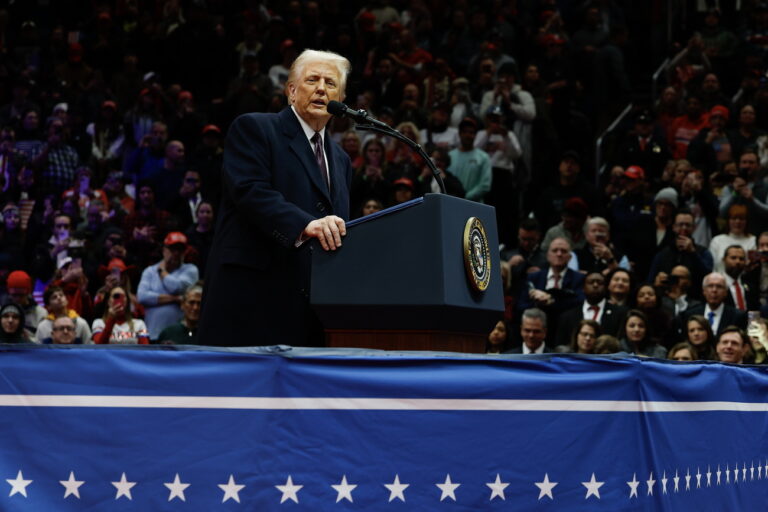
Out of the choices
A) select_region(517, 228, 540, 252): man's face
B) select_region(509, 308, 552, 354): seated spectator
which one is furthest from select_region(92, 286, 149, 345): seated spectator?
select_region(517, 228, 540, 252): man's face

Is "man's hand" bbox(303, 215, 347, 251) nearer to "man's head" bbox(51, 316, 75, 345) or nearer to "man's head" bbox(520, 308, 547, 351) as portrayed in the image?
"man's head" bbox(520, 308, 547, 351)

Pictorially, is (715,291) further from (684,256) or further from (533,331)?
(533,331)

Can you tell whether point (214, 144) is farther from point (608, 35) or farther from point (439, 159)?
point (608, 35)

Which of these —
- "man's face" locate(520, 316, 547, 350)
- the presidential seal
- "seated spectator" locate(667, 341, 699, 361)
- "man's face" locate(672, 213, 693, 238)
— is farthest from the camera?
"man's face" locate(672, 213, 693, 238)

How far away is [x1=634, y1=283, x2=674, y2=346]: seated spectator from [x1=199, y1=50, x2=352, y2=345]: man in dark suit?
5047 millimetres

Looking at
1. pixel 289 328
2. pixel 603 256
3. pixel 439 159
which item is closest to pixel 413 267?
pixel 289 328

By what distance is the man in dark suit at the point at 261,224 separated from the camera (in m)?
4.01

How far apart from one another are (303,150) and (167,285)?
6338 millimetres

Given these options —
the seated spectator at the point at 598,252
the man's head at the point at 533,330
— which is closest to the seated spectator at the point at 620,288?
the seated spectator at the point at 598,252

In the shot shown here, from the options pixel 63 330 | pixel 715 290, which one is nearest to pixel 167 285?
pixel 63 330

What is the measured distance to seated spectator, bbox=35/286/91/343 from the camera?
9.51 m

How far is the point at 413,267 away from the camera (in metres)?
3.59

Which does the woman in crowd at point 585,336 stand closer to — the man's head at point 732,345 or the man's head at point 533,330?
the man's head at point 533,330

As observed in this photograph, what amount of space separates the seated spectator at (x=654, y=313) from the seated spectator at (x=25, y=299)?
15.3 feet
